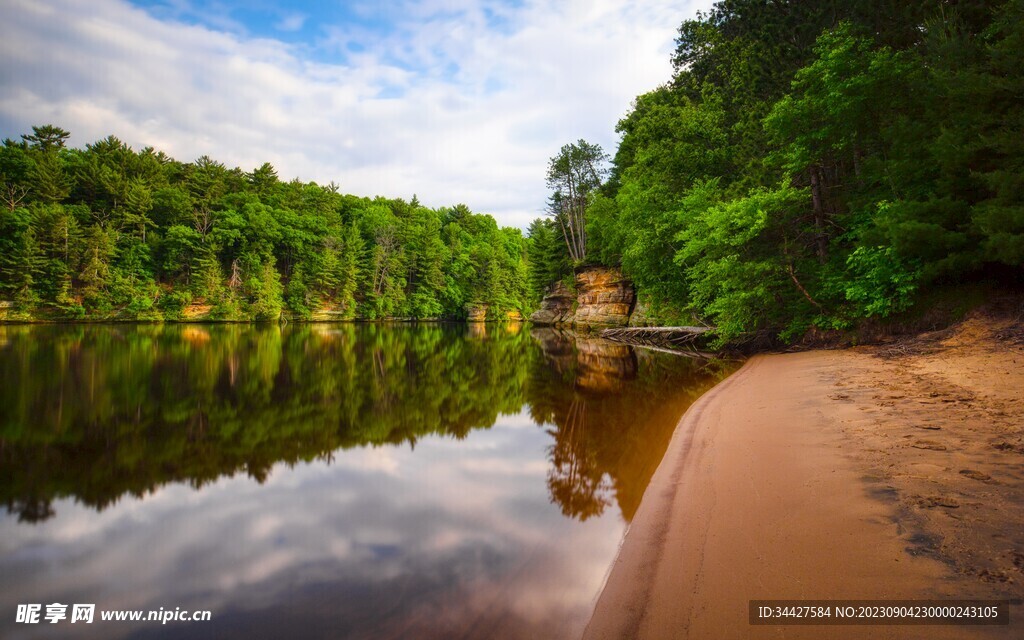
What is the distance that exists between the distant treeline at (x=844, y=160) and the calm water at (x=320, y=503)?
6300 mm

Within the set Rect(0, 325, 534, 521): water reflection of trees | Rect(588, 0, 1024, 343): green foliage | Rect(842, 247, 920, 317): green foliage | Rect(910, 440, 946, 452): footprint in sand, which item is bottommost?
Rect(0, 325, 534, 521): water reflection of trees

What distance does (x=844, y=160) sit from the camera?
15242 millimetres

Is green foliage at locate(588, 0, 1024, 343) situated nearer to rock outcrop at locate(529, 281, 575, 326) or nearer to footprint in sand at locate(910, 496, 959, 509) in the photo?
footprint in sand at locate(910, 496, 959, 509)

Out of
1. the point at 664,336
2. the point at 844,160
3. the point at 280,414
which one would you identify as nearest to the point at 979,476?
the point at 280,414

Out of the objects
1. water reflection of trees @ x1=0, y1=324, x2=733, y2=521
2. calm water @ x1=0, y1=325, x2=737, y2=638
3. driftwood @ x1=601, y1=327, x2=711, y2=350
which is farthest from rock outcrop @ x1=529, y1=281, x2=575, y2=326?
calm water @ x1=0, y1=325, x2=737, y2=638

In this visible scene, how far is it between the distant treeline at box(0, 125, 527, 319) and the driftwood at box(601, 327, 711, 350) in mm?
39815

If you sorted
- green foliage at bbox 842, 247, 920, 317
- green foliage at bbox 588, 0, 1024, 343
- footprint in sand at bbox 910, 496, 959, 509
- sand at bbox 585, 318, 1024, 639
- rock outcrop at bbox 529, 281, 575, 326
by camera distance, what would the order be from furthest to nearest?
rock outcrop at bbox 529, 281, 575, 326 < green foliage at bbox 842, 247, 920, 317 < green foliage at bbox 588, 0, 1024, 343 < footprint in sand at bbox 910, 496, 959, 509 < sand at bbox 585, 318, 1024, 639

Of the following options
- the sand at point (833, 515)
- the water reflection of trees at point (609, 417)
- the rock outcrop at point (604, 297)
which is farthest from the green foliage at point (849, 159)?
the rock outcrop at point (604, 297)

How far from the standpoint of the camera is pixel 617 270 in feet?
119

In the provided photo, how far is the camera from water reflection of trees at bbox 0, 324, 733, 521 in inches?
227

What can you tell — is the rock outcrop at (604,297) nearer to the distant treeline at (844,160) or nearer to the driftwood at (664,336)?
the driftwood at (664,336)

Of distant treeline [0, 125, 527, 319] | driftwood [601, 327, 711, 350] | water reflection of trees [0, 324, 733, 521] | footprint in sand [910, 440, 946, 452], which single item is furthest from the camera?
distant treeline [0, 125, 527, 319]

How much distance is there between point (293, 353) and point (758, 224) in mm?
18745

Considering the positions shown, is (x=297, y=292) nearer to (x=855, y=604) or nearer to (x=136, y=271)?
(x=136, y=271)
